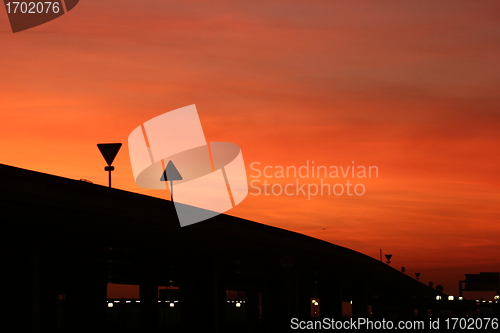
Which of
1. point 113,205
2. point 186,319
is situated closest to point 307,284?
point 186,319

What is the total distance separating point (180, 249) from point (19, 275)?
21299 mm

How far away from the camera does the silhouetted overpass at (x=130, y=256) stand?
34062mm

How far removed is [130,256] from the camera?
59688 millimetres

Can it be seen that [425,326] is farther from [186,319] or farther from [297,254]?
[186,319]

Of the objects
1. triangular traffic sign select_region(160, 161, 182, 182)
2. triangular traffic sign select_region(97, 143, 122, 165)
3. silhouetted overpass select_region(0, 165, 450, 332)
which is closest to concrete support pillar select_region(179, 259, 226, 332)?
silhouetted overpass select_region(0, 165, 450, 332)

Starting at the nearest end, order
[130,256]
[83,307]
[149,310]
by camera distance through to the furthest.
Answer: [83,307], [130,256], [149,310]

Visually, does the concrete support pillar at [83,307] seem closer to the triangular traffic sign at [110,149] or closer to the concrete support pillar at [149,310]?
the concrete support pillar at [149,310]

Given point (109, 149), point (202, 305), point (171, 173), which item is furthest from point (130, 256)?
point (109, 149)

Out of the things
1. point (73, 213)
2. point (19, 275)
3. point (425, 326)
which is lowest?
point (425, 326)

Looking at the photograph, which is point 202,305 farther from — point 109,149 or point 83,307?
point 109,149

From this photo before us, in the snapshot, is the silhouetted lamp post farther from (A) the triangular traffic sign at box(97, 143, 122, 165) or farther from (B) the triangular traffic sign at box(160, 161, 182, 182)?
(B) the triangular traffic sign at box(160, 161, 182, 182)

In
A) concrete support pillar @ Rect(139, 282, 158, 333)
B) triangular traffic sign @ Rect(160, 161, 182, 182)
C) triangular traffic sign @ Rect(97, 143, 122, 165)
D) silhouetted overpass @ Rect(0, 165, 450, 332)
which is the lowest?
concrete support pillar @ Rect(139, 282, 158, 333)

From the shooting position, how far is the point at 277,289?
72500mm

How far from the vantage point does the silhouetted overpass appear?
112 feet
